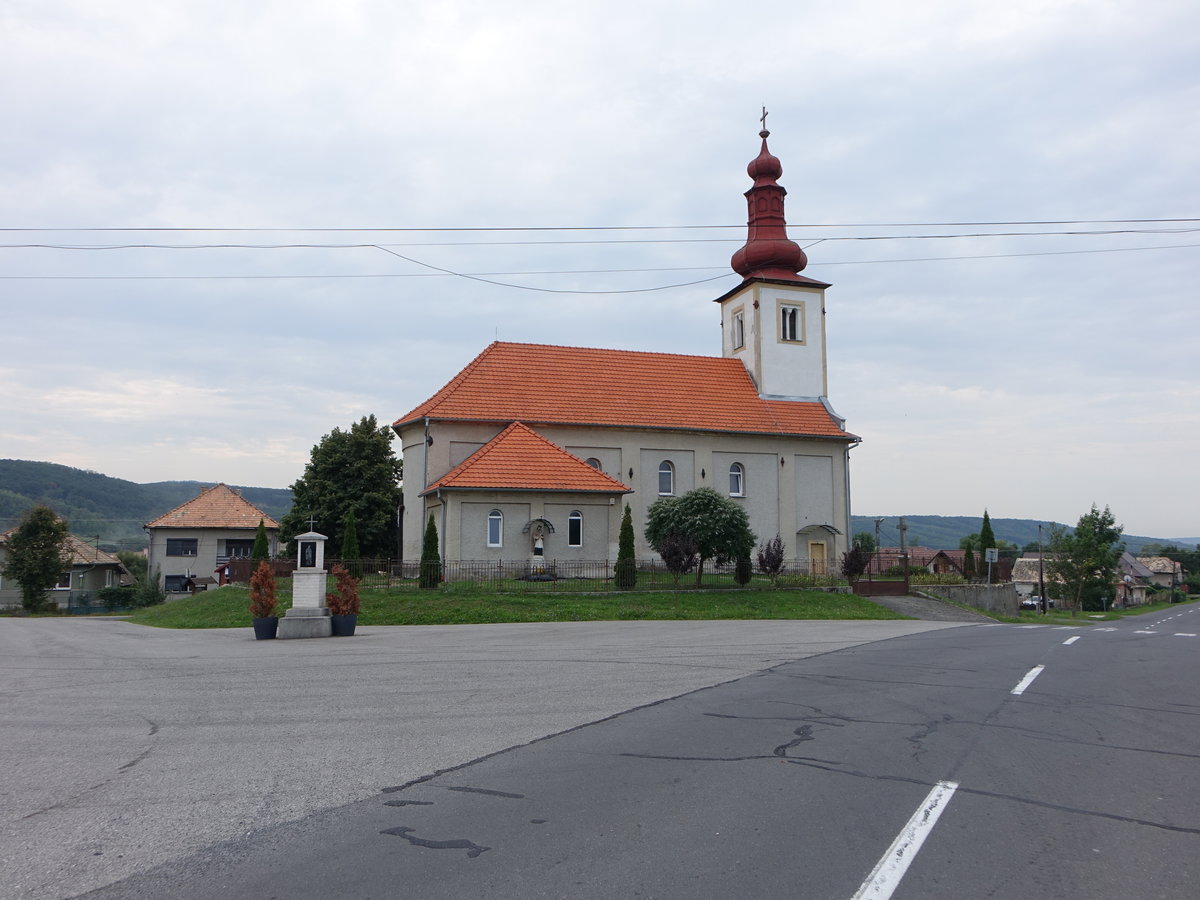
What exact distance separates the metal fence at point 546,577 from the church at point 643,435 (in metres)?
0.99

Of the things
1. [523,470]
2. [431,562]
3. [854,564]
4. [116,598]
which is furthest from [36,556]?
[854,564]

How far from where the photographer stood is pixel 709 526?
31.4 meters

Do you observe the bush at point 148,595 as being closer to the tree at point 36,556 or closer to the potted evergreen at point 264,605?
the tree at point 36,556

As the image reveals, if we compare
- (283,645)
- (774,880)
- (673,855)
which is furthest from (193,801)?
(283,645)

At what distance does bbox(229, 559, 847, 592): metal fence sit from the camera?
2989 cm

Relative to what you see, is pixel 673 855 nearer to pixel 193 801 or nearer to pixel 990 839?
pixel 990 839

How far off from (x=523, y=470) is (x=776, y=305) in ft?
57.6

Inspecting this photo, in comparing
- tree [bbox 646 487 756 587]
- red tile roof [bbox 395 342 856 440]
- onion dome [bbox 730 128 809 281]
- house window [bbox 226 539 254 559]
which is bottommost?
house window [bbox 226 539 254 559]

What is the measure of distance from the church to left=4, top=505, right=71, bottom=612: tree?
1109 inches

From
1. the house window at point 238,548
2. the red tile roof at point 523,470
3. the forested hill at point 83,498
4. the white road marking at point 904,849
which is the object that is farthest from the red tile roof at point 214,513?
the forested hill at point 83,498

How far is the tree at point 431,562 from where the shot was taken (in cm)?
2944

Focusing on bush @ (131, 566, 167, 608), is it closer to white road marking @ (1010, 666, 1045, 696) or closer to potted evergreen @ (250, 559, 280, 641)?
potted evergreen @ (250, 559, 280, 641)

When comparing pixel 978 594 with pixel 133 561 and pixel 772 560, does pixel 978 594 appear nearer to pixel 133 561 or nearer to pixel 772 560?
pixel 772 560

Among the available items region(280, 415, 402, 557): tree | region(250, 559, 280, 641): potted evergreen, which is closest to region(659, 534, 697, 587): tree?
region(250, 559, 280, 641): potted evergreen
